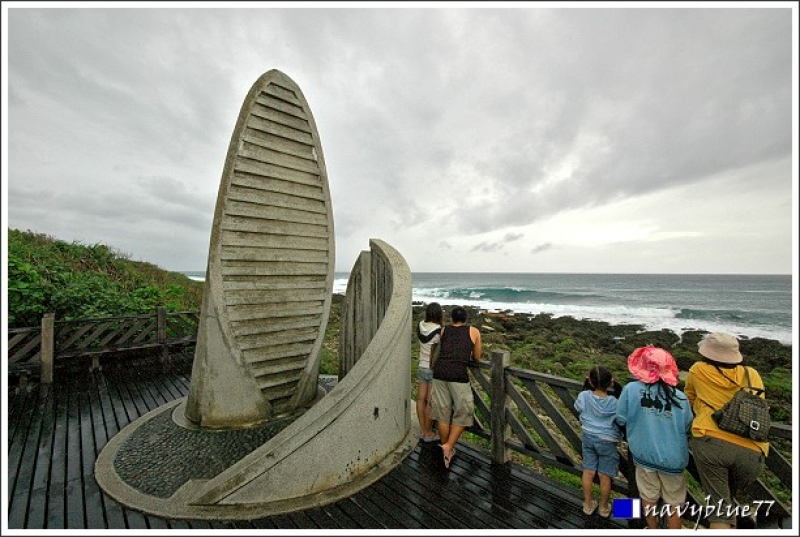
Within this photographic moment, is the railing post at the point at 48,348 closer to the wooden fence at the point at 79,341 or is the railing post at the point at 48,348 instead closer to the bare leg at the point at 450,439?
the wooden fence at the point at 79,341

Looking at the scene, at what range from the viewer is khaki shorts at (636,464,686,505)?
10.3ft

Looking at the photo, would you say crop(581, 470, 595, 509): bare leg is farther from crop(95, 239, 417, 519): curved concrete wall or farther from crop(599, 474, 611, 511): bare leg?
crop(95, 239, 417, 519): curved concrete wall

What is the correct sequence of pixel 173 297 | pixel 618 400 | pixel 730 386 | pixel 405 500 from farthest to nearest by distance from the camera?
pixel 173 297 → pixel 405 500 → pixel 618 400 → pixel 730 386

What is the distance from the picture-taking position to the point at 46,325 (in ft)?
25.7

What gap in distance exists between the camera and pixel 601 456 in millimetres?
3621

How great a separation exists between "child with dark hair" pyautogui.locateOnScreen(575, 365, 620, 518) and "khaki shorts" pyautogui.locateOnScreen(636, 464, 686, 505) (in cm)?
28

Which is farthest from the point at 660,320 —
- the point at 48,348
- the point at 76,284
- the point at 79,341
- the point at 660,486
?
the point at 48,348

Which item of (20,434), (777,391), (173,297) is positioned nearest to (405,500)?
(20,434)

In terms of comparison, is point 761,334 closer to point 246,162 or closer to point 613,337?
point 613,337

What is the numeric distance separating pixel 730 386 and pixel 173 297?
56.8 feet

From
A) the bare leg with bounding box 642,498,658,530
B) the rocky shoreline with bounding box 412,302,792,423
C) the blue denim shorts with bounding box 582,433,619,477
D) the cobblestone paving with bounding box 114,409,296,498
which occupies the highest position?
the blue denim shorts with bounding box 582,433,619,477

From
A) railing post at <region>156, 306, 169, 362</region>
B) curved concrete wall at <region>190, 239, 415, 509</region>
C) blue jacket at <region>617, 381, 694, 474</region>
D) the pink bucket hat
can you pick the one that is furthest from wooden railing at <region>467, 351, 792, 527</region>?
railing post at <region>156, 306, 169, 362</region>

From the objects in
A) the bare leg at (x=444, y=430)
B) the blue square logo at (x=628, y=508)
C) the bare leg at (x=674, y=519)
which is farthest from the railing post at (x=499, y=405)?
the bare leg at (x=674, y=519)

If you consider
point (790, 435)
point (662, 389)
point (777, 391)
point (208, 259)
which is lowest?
point (777, 391)
